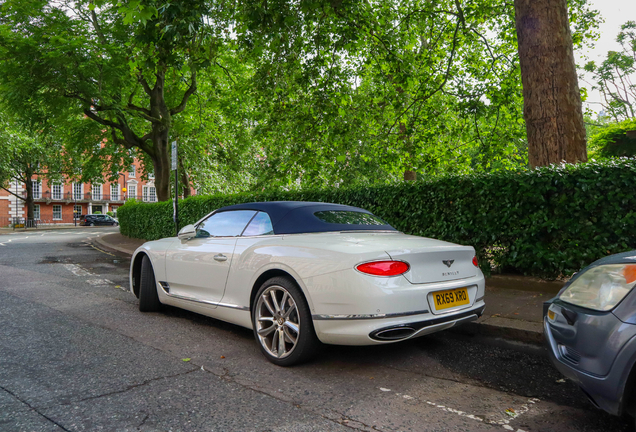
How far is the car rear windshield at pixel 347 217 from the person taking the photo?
454cm

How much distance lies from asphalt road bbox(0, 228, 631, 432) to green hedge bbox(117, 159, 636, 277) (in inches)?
91.5

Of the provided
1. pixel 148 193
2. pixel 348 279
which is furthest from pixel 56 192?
pixel 348 279

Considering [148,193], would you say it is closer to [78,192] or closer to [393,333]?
[78,192]

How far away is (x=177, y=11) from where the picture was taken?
742 cm

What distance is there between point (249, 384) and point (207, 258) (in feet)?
5.67

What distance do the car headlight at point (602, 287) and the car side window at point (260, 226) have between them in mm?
2624

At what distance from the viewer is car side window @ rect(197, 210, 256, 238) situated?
4.75 m

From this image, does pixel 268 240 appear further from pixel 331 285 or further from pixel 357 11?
pixel 357 11

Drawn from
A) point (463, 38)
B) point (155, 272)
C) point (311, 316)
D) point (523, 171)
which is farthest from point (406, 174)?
point (311, 316)

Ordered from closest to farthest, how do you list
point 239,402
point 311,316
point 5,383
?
1. point 239,402
2. point 5,383
3. point 311,316

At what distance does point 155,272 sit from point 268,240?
2137mm

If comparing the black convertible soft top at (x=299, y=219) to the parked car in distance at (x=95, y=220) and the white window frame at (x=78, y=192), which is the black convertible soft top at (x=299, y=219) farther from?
the white window frame at (x=78, y=192)

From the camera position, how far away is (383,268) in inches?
135

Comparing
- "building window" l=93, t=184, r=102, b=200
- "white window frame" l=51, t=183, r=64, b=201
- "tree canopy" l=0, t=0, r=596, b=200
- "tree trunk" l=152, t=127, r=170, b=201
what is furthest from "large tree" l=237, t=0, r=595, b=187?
"building window" l=93, t=184, r=102, b=200
